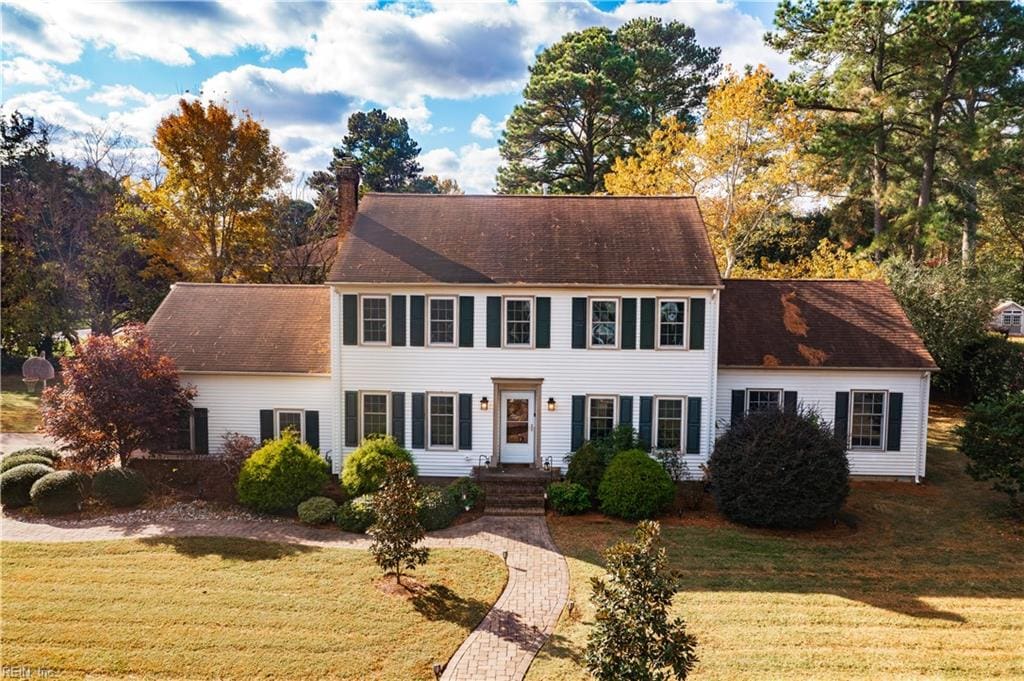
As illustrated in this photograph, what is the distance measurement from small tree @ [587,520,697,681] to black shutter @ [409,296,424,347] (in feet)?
36.1

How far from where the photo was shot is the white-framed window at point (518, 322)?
16.9 m

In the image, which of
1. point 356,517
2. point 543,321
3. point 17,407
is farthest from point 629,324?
point 17,407

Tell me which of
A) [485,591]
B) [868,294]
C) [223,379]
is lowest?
[485,591]

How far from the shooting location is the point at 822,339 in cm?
1797

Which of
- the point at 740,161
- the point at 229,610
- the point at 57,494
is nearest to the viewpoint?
the point at 229,610

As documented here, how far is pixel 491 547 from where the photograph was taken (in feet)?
42.9

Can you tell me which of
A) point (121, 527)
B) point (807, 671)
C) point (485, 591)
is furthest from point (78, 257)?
point (807, 671)

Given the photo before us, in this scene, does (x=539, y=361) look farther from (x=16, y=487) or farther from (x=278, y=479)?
(x=16, y=487)

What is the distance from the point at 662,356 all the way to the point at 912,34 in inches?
799

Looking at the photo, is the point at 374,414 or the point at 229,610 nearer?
the point at 229,610

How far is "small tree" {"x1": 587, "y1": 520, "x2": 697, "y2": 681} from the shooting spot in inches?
263

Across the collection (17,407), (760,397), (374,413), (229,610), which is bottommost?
(229,610)

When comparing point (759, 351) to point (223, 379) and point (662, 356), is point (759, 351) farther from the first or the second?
point (223, 379)

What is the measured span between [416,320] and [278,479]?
5603 mm
